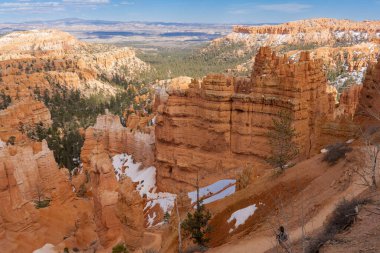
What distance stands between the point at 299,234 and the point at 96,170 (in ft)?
48.3

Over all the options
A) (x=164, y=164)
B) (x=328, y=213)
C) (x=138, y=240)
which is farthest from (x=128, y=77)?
(x=328, y=213)

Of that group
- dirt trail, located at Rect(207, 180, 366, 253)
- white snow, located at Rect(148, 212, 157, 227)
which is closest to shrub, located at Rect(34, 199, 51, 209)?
white snow, located at Rect(148, 212, 157, 227)

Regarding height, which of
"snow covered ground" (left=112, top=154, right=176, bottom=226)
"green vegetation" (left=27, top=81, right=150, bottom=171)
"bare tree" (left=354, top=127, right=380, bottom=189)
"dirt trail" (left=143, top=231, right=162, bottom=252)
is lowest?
"green vegetation" (left=27, top=81, right=150, bottom=171)

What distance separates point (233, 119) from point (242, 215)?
34.0 ft

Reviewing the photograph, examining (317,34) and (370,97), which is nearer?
(370,97)

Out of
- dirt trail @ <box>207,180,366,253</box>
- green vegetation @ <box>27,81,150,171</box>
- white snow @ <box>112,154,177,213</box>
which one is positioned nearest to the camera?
dirt trail @ <box>207,180,366,253</box>

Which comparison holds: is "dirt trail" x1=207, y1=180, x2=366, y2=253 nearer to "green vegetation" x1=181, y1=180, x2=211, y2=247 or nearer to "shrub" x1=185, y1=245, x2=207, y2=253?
"shrub" x1=185, y1=245, x2=207, y2=253

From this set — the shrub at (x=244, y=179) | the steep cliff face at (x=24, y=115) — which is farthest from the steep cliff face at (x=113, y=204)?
the steep cliff face at (x=24, y=115)

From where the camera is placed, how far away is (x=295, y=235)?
39.7ft

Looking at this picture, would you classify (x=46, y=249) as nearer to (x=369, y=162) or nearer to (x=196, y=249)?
(x=196, y=249)

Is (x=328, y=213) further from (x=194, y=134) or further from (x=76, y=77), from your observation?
(x=76, y=77)

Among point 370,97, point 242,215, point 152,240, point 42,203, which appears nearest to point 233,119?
point 370,97

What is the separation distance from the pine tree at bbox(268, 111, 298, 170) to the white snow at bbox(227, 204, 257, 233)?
2978 mm

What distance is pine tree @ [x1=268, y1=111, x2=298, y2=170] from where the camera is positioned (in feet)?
64.5
